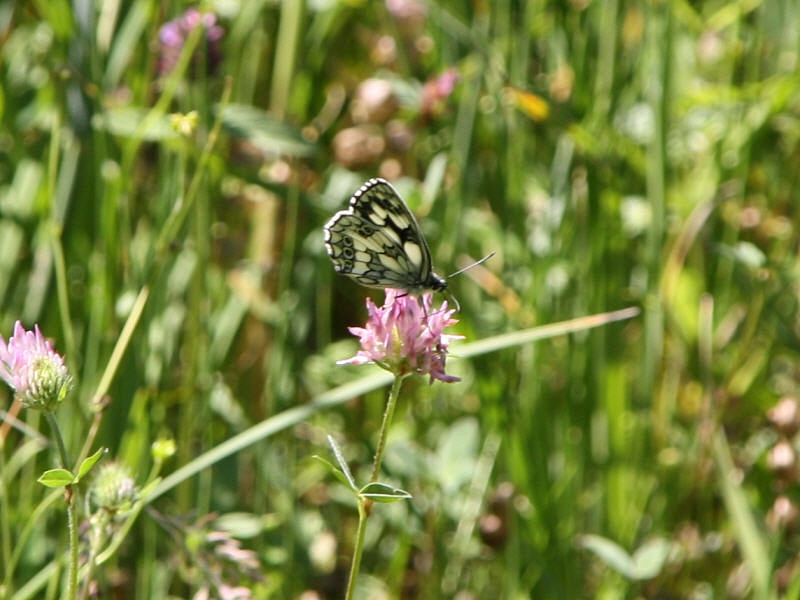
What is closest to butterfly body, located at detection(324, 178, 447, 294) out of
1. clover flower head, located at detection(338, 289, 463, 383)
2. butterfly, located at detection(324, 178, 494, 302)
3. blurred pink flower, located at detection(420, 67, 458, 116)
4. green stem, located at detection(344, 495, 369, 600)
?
butterfly, located at detection(324, 178, 494, 302)

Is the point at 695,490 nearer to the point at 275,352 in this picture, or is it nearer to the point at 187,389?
the point at 275,352

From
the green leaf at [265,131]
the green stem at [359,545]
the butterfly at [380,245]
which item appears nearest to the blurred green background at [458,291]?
the green leaf at [265,131]

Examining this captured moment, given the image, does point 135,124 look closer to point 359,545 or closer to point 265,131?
point 265,131

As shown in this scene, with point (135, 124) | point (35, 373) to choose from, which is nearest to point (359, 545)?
point (35, 373)

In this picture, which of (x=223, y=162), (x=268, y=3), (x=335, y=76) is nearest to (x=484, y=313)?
(x=223, y=162)

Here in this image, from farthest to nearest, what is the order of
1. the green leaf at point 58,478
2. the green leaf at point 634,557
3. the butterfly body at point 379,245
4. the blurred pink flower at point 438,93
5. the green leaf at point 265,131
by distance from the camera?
the blurred pink flower at point 438,93
the green leaf at point 265,131
the green leaf at point 634,557
the butterfly body at point 379,245
the green leaf at point 58,478

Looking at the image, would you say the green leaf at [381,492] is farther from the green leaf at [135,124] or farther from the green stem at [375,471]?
the green leaf at [135,124]
